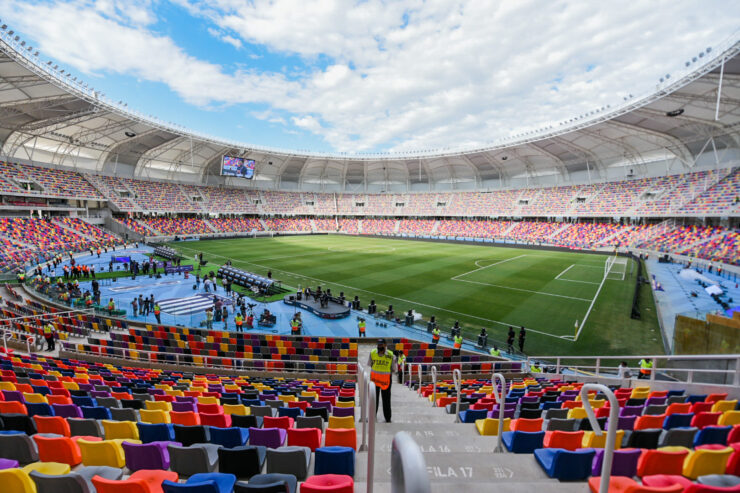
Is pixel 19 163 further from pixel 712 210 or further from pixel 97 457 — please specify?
pixel 712 210

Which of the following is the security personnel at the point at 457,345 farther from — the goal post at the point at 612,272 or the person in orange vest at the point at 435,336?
the goal post at the point at 612,272

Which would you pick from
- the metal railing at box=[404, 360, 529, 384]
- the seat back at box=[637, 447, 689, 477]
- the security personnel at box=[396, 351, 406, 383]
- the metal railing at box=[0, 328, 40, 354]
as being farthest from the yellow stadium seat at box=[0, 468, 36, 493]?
the metal railing at box=[0, 328, 40, 354]

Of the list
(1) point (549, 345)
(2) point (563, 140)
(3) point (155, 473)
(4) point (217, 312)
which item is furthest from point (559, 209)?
(3) point (155, 473)

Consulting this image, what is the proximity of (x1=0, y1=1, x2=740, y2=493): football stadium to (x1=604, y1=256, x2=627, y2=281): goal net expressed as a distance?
0.42m

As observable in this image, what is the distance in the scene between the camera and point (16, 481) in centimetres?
267

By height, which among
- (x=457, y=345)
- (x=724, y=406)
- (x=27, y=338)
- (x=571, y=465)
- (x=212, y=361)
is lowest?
(x=212, y=361)

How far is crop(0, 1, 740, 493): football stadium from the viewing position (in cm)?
369

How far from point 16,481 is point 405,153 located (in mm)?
80979

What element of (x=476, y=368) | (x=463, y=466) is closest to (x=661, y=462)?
(x=463, y=466)

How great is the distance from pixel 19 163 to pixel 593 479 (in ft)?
234

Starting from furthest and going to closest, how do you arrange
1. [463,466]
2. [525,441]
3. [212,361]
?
[212,361] → [525,441] → [463,466]

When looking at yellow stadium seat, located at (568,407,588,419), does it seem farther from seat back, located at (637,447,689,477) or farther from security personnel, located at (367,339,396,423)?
security personnel, located at (367,339,396,423)

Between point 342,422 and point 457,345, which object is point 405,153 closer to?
point 457,345

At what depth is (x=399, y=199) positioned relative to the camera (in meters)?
89.4
